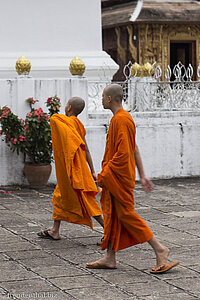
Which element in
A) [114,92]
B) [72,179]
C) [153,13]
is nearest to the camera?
[114,92]

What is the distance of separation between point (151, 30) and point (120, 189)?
45.6 ft

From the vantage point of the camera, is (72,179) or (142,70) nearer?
(72,179)

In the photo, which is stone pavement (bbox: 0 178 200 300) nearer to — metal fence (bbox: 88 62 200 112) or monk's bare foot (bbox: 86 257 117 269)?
monk's bare foot (bbox: 86 257 117 269)

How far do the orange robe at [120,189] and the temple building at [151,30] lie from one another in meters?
13.0

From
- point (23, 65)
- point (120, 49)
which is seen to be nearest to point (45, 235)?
point (23, 65)

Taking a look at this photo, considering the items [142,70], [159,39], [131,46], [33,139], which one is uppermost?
[159,39]

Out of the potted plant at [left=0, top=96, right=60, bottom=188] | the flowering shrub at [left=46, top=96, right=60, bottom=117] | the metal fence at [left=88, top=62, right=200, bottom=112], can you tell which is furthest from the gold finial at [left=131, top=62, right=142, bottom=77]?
the potted plant at [left=0, top=96, right=60, bottom=188]

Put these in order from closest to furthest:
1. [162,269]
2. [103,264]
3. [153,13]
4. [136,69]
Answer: [162,269] → [103,264] → [136,69] → [153,13]

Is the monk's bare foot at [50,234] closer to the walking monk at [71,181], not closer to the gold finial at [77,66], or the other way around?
the walking monk at [71,181]

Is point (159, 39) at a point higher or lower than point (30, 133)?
higher

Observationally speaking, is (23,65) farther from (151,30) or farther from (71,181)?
(151,30)

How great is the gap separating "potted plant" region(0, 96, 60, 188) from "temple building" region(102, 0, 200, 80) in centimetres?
933

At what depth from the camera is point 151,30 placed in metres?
18.2

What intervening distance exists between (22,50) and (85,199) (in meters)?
6.24
